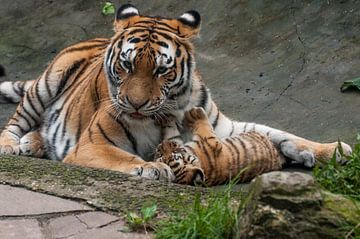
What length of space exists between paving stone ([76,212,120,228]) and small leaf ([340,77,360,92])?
11.8ft

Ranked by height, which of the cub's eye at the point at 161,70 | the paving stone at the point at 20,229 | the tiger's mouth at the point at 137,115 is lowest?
Result: the paving stone at the point at 20,229

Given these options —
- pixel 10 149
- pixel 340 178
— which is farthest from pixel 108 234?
pixel 10 149

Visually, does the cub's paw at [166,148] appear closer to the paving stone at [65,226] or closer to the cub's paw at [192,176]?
the cub's paw at [192,176]

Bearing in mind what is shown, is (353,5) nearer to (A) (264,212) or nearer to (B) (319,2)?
(B) (319,2)

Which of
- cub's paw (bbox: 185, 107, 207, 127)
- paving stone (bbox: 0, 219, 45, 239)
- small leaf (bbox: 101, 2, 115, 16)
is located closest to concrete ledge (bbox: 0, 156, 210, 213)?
paving stone (bbox: 0, 219, 45, 239)

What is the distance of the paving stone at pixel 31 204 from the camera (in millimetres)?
3936

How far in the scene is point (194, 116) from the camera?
18.4 ft

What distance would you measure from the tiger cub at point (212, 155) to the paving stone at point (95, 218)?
1.12 m

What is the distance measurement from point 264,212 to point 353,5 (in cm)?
540

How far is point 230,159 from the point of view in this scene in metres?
5.28

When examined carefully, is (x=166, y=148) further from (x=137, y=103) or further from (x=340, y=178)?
(x=340, y=178)

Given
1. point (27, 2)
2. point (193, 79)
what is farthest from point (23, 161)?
point (27, 2)

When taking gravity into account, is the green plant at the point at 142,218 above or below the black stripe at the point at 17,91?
below

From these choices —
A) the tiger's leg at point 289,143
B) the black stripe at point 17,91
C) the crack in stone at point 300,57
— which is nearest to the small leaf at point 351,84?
the crack in stone at point 300,57
